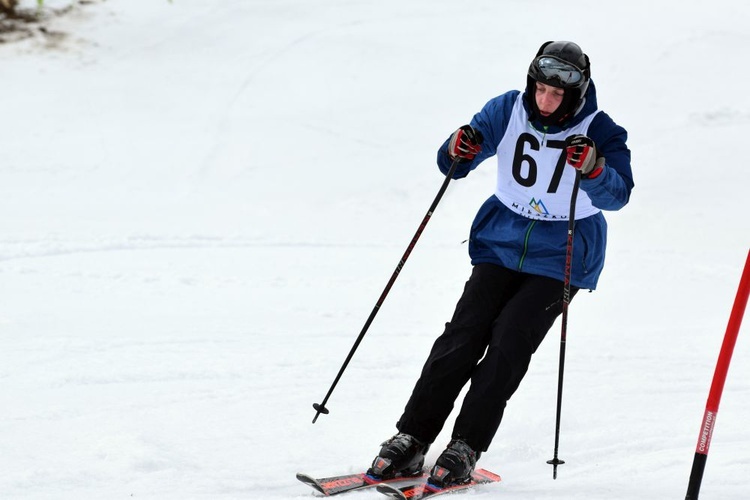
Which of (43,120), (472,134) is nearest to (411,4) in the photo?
(43,120)

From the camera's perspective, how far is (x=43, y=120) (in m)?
10.4

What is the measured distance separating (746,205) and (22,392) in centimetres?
740

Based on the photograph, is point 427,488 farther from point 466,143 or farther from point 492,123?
point 492,123

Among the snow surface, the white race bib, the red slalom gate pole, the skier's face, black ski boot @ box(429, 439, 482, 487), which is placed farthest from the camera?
the snow surface

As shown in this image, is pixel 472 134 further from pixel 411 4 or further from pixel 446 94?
pixel 411 4

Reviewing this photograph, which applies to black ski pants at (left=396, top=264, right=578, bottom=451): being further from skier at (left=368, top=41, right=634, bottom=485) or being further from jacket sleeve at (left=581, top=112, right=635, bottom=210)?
jacket sleeve at (left=581, top=112, right=635, bottom=210)

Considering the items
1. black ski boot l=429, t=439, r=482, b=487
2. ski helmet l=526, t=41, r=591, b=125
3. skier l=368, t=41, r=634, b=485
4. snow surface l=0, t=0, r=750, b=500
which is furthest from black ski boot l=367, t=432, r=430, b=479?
ski helmet l=526, t=41, r=591, b=125

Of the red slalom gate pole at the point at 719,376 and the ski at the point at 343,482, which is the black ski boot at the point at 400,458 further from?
the red slalom gate pole at the point at 719,376

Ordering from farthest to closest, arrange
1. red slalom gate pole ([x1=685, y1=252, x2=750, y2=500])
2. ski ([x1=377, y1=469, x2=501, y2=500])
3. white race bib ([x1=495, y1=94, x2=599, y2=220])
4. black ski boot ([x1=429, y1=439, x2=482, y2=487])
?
1. white race bib ([x1=495, y1=94, x2=599, y2=220])
2. black ski boot ([x1=429, y1=439, x2=482, y2=487])
3. ski ([x1=377, y1=469, x2=501, y2=500])
4. red slalom gate pole ([x1=685, y1=252, x2=750, y2=500])

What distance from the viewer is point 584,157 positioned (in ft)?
10.9

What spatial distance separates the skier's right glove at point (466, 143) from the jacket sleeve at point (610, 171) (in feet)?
1.46

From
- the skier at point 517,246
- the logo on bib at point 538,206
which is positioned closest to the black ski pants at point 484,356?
the skier at point 517,246

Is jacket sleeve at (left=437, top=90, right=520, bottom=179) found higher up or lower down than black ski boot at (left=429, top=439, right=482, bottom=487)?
higher up

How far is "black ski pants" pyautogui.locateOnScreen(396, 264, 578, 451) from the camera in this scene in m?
3.52
